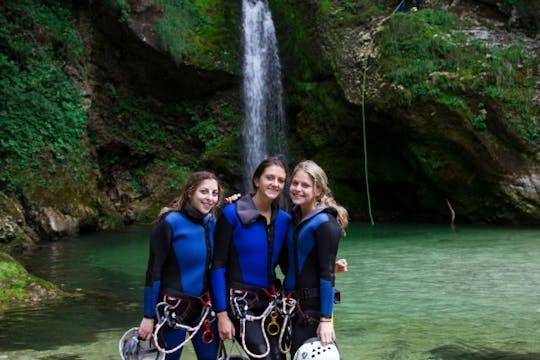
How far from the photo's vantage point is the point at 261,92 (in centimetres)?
1681

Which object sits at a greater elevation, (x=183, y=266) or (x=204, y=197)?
(x=204, y=197)

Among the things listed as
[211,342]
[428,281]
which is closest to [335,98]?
[428,281]

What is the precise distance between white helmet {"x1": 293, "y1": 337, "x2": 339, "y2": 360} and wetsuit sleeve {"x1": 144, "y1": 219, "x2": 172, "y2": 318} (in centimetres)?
79

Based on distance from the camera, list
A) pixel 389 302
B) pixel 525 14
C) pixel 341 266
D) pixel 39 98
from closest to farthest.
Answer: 1. pixel 341 266
2. pixel 389 302
3. pixel 39 98
4. pixel 525 14

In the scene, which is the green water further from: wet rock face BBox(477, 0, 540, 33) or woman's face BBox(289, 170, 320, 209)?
wet rock face BBox(477, 0, 540, 33)

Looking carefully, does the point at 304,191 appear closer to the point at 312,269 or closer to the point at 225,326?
the point at 312,269

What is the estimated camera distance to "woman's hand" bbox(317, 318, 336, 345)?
301 cm

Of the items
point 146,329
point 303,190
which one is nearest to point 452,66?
point 303,190

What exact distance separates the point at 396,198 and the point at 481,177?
133 inches

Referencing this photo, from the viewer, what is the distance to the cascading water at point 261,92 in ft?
55.0

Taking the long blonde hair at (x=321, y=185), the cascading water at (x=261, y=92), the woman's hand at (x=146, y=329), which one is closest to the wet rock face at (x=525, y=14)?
the cascading water at (x=261, y=92)

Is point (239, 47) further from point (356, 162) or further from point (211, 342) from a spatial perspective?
point (211, 342)

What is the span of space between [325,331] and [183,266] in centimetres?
82

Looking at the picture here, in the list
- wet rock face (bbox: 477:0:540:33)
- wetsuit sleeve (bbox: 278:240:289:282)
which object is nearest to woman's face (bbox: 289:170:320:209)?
wetsuit sleeve (bbox: 278:240:289:282)
